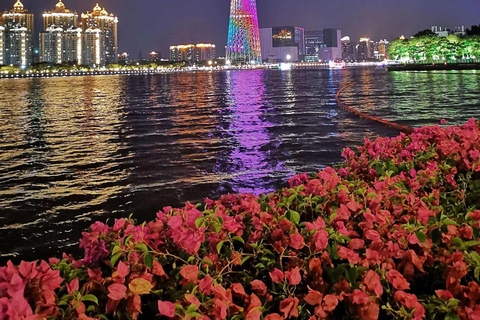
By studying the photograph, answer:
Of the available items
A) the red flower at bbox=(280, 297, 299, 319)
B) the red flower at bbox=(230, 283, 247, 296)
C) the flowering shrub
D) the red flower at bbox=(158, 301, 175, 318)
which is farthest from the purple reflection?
the red flower at bbox=(158, 301, 175, 318)

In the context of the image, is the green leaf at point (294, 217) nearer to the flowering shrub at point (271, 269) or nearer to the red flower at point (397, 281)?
the flowering shrub at point (271, 269)

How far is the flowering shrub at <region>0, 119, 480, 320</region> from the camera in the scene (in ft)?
6.57

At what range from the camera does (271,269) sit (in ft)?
7.98

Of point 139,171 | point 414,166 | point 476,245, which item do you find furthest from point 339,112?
point 476,245

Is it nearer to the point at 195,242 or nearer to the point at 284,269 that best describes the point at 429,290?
the point at 284,269

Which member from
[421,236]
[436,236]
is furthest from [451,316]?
[436,236]

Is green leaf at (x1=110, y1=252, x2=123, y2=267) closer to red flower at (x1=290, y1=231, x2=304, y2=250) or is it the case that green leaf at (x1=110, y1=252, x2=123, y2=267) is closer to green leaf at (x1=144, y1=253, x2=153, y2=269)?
green leaf at (x1=144, y1=253, x2=153, y2=269)

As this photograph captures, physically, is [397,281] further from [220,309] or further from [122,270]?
[122,270]

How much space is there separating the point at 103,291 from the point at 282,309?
0.87 meters

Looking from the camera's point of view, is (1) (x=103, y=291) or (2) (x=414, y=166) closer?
(1) (x=103, y=291)

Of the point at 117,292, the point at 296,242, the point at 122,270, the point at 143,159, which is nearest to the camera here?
the point at 117,292

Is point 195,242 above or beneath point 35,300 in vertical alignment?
above

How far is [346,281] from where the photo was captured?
7.14ft

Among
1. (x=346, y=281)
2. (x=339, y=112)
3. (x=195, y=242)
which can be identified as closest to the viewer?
(x=346, y=281)
